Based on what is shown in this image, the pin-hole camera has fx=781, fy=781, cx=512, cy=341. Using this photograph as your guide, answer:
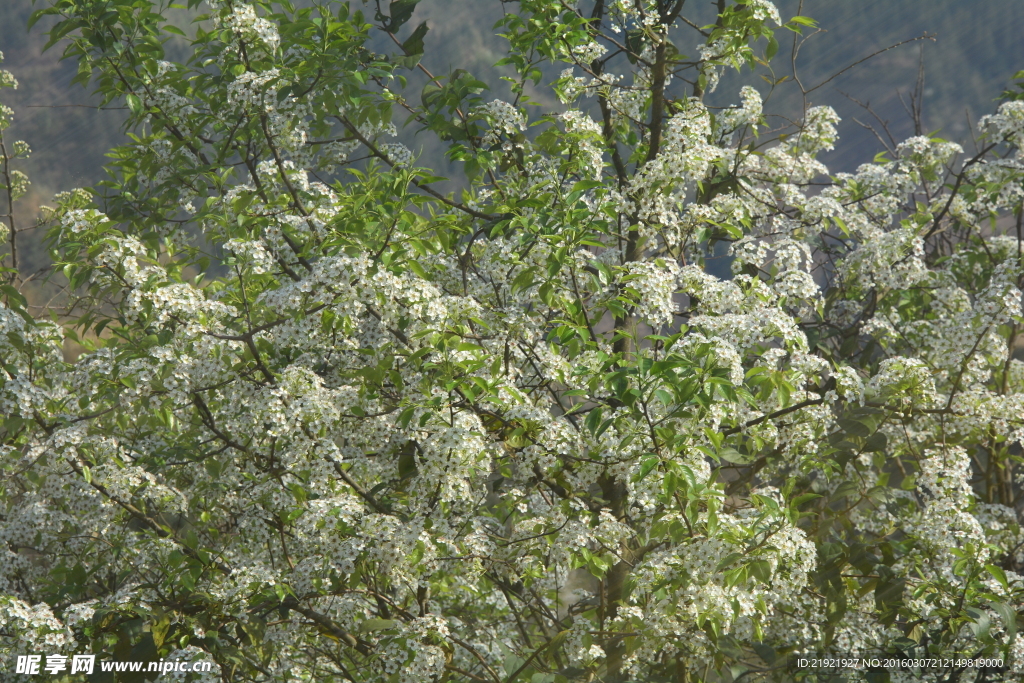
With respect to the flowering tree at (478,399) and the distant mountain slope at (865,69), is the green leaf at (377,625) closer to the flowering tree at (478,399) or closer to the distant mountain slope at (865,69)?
the flowering tree at (478,399)

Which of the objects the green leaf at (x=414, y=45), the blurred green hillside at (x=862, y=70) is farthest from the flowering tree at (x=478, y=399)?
the blurred green hillside at (x=862, y=70)

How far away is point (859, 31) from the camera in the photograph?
328 inches

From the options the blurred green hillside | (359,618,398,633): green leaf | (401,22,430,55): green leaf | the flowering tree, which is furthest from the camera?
the blurred green hillside

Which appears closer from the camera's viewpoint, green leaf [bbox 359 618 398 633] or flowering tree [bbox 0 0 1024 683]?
flowering tree [bbox 0 0 1024 683]

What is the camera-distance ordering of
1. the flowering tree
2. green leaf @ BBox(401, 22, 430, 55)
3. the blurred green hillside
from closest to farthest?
the flowering tree → green leaf @ BBox(401, 22, 430, 55) → the blurred green hillside

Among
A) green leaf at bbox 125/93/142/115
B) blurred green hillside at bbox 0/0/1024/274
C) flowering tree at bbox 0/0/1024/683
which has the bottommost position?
flowering tree at bbox 0/0/1024/683

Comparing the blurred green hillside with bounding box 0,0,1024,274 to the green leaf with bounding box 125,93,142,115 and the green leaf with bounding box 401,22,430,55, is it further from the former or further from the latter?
the green leaf with bounding box 125,93,142,115

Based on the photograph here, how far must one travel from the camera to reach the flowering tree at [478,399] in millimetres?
2717

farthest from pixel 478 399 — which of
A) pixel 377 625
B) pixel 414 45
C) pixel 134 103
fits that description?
pixel 134 103

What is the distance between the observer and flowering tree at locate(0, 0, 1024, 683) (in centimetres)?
272

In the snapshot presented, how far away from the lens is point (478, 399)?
2.87 metres

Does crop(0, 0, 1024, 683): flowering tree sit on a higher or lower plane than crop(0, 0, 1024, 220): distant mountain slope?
lower

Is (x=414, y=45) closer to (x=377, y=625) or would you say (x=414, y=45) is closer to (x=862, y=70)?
(x=377, y=625)

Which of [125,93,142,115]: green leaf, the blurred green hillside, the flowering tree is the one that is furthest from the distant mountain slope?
[125,93,142,115]: green leaf
